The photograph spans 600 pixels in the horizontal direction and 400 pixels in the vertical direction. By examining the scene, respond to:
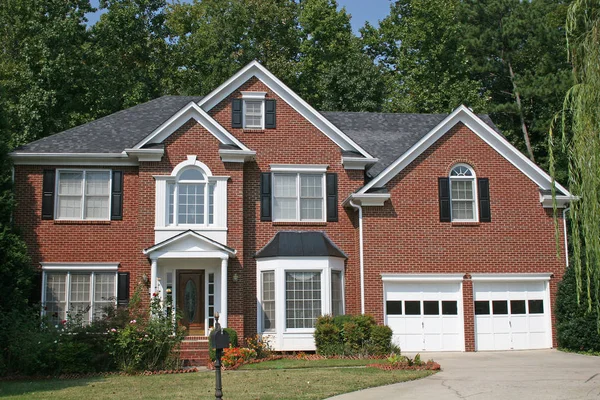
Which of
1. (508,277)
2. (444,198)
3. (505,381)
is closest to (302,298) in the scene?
(444,198)

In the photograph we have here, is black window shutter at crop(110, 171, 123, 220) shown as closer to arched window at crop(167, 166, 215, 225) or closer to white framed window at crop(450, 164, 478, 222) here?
arched window at crop(167, 166, 215, 225)

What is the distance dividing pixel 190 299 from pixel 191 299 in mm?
32

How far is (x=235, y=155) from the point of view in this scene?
2236cm

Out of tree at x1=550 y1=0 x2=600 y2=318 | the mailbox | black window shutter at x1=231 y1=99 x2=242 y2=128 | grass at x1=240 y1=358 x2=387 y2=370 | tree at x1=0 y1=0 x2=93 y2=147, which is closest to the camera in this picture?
the mailbox

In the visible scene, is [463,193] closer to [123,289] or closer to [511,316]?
[511,316]

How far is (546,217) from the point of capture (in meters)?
23.2

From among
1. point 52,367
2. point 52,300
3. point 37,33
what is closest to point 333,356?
point 52,367

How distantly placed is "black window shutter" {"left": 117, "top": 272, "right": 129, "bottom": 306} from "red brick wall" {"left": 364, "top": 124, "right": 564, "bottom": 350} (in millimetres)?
7538

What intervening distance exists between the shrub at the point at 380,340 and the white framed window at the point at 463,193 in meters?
4.80

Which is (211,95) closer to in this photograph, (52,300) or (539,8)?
(52,300)

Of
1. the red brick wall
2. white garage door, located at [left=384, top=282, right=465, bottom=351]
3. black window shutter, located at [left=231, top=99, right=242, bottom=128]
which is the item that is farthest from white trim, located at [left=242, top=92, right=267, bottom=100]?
white garage door, located at [left=384, top=282, right=465, bottom=351]

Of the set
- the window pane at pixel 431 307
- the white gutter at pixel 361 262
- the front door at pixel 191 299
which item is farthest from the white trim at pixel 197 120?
the window pane at pixel 431 307

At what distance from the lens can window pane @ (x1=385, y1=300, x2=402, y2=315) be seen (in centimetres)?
2239

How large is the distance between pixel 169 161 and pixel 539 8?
92.3 ft
